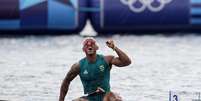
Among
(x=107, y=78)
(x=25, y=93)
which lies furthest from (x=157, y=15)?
(x=107, y=78)

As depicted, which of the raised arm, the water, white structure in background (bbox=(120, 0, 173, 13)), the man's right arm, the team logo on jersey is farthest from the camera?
white structure in background (bbox=(120, 0, 173, 13))

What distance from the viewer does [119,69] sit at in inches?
753

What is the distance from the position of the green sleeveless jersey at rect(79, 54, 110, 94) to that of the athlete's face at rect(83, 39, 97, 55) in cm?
24

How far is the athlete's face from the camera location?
11055mm

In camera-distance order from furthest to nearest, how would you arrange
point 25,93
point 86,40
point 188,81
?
point 188,81, point 25,93, point 86,40

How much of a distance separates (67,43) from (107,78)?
47.1 ft

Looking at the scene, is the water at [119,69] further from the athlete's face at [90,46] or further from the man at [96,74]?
the athlete's face at [90,46]

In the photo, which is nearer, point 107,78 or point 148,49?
point 107,78

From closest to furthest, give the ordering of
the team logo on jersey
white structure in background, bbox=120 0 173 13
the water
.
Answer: the team logo on jersey
the water
white structure in background, bbox=120 0 173 13

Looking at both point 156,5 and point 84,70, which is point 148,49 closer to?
→ point 156,5

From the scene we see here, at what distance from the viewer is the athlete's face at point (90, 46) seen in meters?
11.1

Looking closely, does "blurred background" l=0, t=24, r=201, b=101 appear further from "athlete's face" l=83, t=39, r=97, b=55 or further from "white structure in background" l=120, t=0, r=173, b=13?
"athlete's face" l=83, t=39, r=97, b=55

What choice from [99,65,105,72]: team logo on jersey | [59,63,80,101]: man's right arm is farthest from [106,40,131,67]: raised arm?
[59,63,80,101]: man's right arm

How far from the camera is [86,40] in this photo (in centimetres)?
1112
